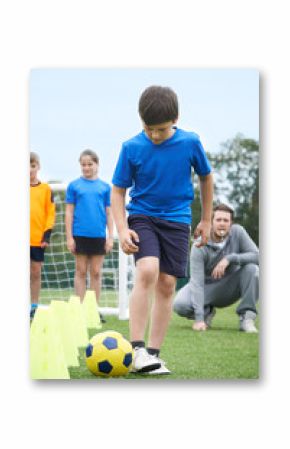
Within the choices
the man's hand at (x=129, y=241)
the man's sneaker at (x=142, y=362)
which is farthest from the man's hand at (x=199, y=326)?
the man's hand at (x=129, y=241)

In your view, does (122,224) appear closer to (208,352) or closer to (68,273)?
(208,352)

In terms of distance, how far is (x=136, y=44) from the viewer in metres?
3.23

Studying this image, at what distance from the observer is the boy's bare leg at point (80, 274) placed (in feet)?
14.6

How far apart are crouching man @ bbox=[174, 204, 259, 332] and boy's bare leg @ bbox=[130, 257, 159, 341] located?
877 mm

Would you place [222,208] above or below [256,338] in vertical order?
above

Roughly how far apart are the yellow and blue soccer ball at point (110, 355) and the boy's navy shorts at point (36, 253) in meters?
0.56

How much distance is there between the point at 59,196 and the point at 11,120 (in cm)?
89

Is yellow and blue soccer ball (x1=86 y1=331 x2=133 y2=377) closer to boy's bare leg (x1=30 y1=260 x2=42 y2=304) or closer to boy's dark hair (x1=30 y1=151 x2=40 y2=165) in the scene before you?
boy's bare leg (x1=30 y1=260 x2=42 y2=304)

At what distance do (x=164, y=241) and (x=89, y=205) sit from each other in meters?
1.22

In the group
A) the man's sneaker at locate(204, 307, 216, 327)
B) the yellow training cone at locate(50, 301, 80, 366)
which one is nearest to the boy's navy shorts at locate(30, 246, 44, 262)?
the yellow training cone at locate(50, 301, 80, 366)

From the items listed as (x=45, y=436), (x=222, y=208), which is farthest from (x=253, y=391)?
(x=222, y=208)

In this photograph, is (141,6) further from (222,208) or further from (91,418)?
(91,418)

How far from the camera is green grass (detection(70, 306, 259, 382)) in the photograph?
3.21 metres

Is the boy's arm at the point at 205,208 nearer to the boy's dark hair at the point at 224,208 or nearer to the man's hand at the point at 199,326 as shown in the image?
the boy's dark hair at the point at 224,208
